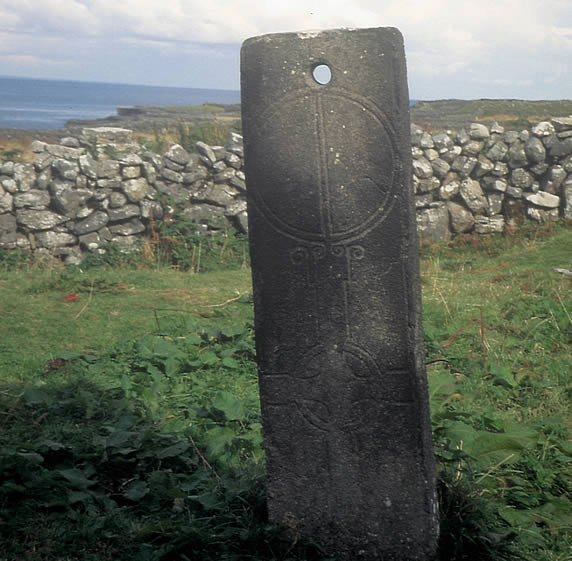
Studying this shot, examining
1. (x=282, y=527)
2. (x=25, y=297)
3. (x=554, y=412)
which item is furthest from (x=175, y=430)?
(x=25, y=297)

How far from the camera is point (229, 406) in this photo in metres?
4.27

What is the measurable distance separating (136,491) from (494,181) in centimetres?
887

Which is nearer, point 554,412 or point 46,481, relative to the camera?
point 46,481

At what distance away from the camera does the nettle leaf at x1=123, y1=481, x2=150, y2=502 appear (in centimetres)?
338

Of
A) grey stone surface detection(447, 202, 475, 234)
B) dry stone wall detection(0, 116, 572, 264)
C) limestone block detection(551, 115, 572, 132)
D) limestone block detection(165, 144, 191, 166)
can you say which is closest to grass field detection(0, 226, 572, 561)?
dry stone wall detection(0, 116, 572, 264)

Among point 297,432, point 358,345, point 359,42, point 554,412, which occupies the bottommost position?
point 554,412

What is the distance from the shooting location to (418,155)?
11250 millimetres

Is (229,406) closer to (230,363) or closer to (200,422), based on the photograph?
(200,422)

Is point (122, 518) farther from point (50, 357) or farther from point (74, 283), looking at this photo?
point (74, 283)

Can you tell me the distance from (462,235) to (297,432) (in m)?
8.29

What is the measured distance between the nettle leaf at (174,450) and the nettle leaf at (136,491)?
0.25 metres

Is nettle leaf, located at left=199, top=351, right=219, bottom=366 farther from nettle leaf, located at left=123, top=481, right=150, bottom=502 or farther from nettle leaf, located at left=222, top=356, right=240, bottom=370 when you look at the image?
nettle leaf, located at left=123, top=481, right=150, bottom=502

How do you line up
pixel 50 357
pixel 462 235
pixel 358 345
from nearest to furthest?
pixel 358 345, pixel 50 357, pixel 462 235

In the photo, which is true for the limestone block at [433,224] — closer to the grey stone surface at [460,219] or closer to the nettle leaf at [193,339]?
the grey stone surface at [460,219]
